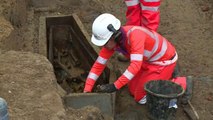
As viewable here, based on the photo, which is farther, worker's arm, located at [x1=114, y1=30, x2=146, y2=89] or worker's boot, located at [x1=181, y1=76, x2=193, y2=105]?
worker's boot, located at [x1=181, y1=76, x2=193, y2=105]

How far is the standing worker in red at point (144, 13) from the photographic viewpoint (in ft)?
21.7

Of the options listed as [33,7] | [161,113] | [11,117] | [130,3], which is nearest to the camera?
[11,117]

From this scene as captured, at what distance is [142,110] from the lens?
20.0ft

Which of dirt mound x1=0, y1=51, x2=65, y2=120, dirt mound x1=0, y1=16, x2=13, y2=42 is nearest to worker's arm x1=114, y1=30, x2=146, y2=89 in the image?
dirt mound x1=0, y1=51, x2=65, y2=120

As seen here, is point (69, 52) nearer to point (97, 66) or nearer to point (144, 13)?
point (144, 13)

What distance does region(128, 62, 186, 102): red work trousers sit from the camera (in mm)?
6062

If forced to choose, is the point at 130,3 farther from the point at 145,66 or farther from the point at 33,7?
the point at 33,7

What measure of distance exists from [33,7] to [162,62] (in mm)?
3603

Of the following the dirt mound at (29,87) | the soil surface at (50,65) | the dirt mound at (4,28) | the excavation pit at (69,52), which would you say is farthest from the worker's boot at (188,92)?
the dirt mound at (4,28)

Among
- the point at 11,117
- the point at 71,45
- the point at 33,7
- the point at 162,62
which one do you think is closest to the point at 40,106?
the point at 11,117

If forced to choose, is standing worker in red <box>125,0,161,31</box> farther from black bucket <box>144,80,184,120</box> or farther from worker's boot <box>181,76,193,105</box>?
black bucket <box>144,80,184,120</box>

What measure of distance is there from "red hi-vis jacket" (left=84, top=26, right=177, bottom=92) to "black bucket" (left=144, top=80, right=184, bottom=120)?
1.10 feet

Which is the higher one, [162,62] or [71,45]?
[162,62]

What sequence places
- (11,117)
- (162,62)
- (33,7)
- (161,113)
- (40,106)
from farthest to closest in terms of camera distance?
(33,7)
(162,62)
(161,113)
(40,106)
(11,117)
